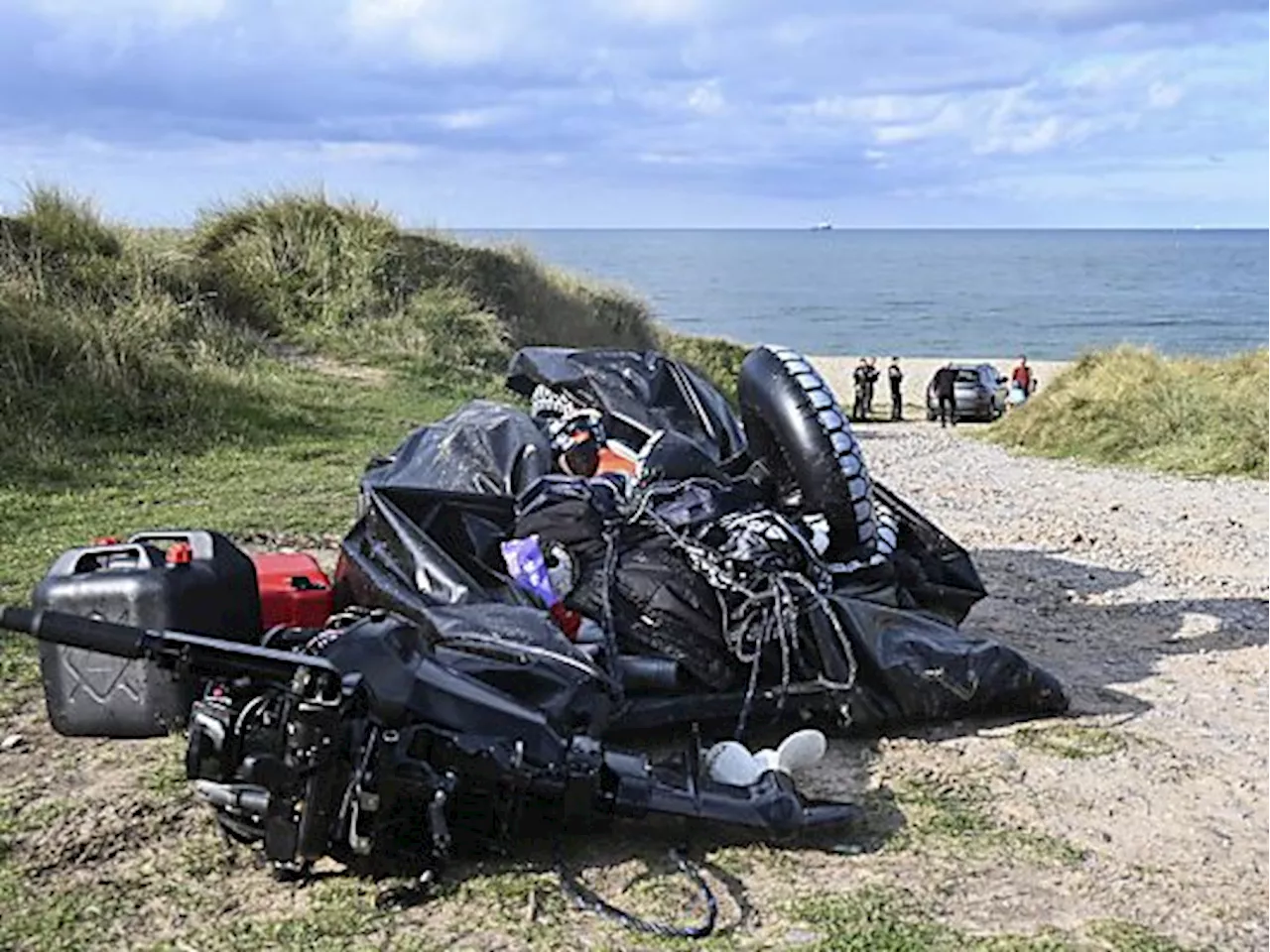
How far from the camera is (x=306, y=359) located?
18078 mm

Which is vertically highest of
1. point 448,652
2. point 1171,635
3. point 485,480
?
point 485,480

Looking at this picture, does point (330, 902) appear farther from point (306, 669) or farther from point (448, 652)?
point (448, 652)

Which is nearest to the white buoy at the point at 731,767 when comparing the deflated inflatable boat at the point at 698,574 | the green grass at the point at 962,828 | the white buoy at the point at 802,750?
the white buoy at the point at 802,750

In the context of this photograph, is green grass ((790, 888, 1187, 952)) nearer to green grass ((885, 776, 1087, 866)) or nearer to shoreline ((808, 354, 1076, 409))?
green grass ((885, 776, 1087, 866))

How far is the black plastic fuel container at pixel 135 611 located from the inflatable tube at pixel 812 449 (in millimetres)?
2167

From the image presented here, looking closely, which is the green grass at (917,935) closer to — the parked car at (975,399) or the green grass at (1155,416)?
the green grass at (1155,416)

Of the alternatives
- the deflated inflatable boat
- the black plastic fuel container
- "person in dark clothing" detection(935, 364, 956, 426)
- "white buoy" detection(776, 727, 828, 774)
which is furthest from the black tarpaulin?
"person in dark clothing" detection(935, 364, 956, 426)

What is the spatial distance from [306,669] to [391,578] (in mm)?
1770

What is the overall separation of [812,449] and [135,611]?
2.59 m

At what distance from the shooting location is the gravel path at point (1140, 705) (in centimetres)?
394

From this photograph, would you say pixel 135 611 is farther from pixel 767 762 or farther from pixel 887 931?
pixel 887 931

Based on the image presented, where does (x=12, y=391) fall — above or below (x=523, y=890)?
above

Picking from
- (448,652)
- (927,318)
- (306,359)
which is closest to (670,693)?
(448,652)

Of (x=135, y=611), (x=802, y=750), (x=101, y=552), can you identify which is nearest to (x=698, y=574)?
(x=802, y=750)
